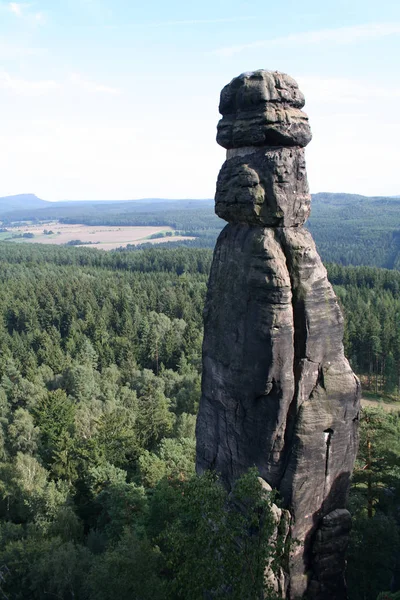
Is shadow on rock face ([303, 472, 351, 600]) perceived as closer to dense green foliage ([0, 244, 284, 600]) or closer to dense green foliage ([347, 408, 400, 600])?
dense green foliage ([0, 244, 284, 600])

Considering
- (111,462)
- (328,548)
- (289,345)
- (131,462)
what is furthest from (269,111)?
(131,462)

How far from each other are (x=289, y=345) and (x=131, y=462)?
26996 millimetres

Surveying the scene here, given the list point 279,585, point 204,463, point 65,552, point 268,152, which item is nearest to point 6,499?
point 65,552

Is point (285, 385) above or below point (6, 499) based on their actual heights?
above

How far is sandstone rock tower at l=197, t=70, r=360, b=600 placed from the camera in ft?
58.9

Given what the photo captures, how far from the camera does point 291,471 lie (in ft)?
58.6

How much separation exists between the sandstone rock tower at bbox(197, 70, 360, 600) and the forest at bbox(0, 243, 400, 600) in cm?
229

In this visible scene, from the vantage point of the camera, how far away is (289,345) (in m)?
18.0

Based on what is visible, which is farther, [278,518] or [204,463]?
[204,463]

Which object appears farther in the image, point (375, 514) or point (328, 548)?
point (375, 514)

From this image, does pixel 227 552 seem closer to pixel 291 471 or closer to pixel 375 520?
pixel 291 471

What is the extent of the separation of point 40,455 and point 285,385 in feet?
108

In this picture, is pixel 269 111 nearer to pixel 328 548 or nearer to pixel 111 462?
pixel 328 548

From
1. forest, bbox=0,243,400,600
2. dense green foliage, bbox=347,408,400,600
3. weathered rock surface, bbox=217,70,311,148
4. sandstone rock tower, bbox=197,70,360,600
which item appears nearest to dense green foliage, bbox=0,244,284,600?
forest, bbox=0,243,400,600
